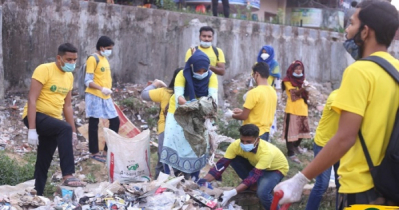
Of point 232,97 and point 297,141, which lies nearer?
point 297,141

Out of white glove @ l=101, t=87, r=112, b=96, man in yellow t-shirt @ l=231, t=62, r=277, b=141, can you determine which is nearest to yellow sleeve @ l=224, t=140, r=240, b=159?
man in yellow t-shirt @ l=231, t=62, r=277, b=141

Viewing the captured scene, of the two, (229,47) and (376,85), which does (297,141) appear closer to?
(229,47)

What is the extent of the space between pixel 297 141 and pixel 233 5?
Result: 9.92 meters

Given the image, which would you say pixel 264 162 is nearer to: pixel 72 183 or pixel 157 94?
pixel 157 94

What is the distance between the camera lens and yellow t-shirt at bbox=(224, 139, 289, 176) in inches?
232

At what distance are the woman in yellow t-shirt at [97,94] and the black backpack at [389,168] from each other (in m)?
5.20

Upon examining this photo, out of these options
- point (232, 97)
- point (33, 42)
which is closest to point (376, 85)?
point (33, 42)

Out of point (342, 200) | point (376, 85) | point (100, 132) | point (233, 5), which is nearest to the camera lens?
point (376, 85)

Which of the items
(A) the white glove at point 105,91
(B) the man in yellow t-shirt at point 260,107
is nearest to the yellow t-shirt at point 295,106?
(B) the man in yellow t-shirt at point 260,107

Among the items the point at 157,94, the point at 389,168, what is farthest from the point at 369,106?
the point at 157,94

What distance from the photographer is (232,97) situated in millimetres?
11352

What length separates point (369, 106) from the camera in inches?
110

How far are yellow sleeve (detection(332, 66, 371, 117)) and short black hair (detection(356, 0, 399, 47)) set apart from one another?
289 millimetres

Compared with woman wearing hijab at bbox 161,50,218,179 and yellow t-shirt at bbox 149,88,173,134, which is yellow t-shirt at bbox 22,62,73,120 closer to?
yellow t-shirt at bbox 149,88,173,134
